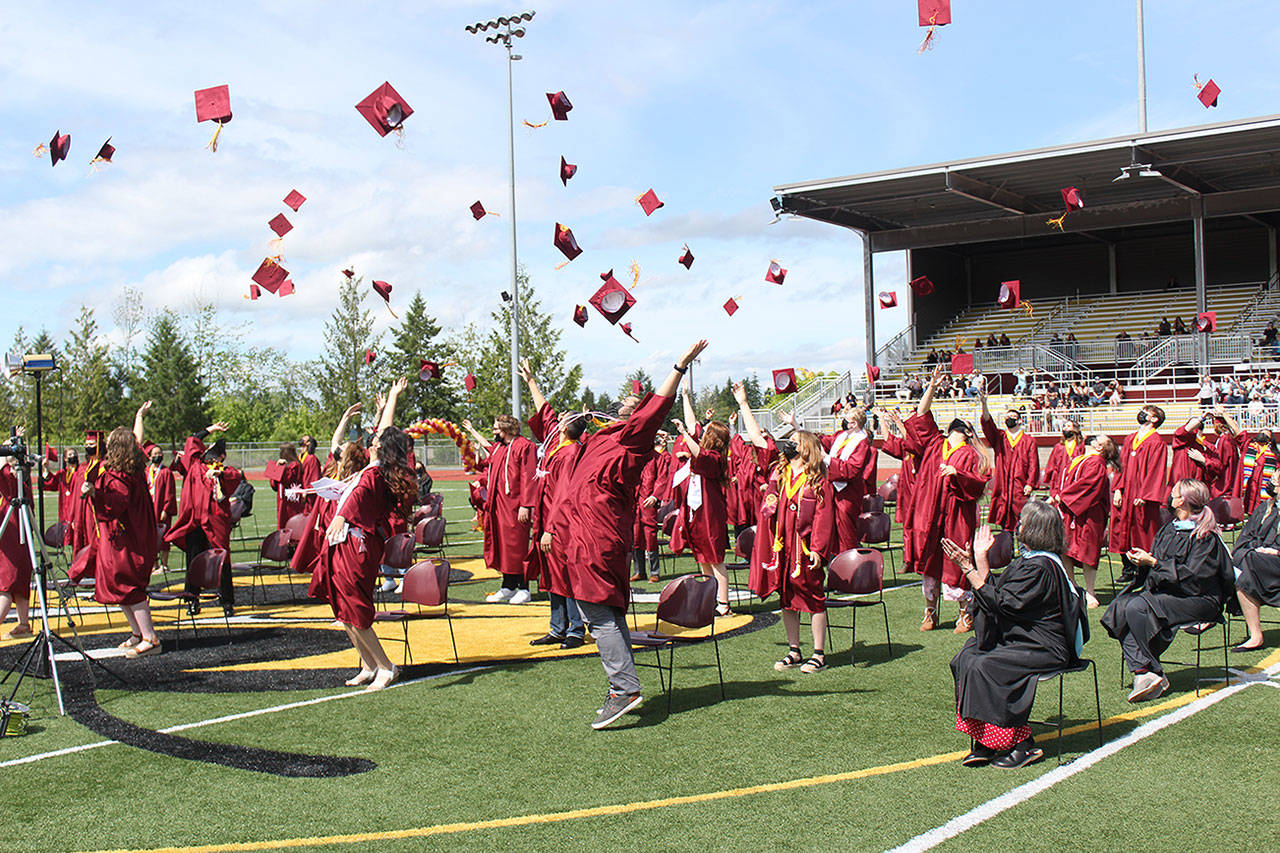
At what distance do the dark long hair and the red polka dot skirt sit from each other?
371cm

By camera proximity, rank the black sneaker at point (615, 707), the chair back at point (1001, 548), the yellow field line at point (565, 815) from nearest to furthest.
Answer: the yellow field line at point (565, 815) → the black sneaker at point (615, 707) → the chair back at point (1001, 548)

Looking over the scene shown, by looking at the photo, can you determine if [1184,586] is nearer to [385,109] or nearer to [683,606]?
[683,606]

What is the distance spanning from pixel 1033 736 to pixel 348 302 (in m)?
44.7

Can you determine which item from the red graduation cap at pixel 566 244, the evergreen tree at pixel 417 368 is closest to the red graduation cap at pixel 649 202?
the red graduation cap at pixel 566 244

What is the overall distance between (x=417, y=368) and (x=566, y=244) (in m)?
37.2

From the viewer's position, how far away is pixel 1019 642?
5.40 meters

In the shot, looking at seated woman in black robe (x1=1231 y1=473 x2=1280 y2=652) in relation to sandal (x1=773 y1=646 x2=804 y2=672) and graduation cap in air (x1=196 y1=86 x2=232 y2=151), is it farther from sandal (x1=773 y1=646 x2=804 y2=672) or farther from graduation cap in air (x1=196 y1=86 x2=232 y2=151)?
graduation cap in air (x1=196 y1=86 x2=232 y2=151)

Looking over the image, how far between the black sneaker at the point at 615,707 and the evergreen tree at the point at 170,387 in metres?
47.1

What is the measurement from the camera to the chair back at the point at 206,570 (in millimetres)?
8656

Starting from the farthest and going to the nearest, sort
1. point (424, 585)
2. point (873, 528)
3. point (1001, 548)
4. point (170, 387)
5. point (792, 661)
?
point (170, 387), point (873, 528), point (1001, 548), point (424, 585), point (792, 661)

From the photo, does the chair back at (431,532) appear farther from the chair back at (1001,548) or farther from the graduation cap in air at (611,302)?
the chair back at (1001,548)

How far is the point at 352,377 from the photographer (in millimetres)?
47625

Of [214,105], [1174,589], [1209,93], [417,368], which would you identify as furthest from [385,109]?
[417,368]

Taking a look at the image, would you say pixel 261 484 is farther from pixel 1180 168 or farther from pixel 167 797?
pixel 167 797
